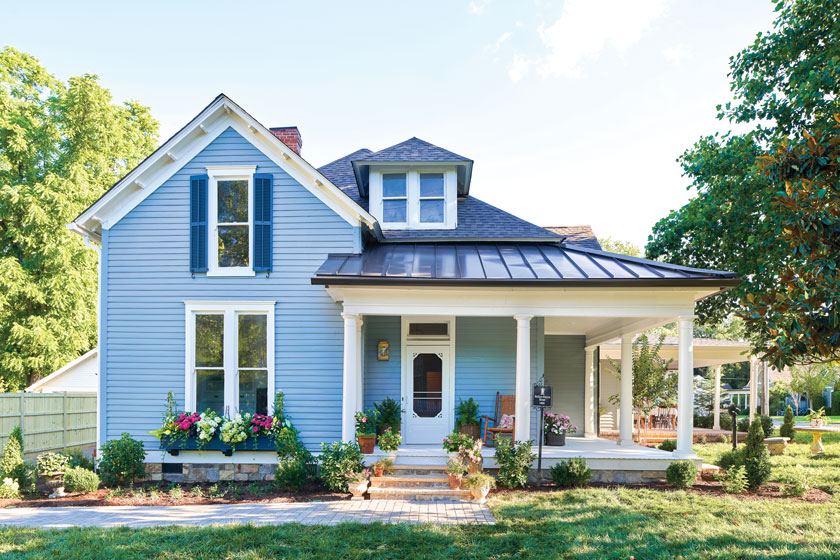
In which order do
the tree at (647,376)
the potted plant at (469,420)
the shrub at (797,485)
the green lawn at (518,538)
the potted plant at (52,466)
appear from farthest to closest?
the tree at (647,376) < the potted plant at (469,420) < the potted plant at (52,466) < the shrub at (797,485) < the green lawn at (518,538)

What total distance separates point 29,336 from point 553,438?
1698cm

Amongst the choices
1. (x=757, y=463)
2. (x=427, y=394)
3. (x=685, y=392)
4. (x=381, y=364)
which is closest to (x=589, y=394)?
(x=685, y=392)

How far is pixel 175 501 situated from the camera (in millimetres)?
8719

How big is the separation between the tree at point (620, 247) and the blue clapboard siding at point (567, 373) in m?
29.8

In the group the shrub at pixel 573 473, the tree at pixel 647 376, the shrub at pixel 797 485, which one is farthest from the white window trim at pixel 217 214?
the tree at pixel 647 376

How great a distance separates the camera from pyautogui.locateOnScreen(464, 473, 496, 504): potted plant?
8.34 meters

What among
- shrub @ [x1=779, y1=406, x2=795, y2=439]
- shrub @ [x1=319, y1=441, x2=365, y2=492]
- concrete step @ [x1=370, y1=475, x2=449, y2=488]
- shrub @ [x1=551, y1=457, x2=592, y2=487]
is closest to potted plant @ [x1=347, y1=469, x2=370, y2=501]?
shrub @ [x1=319, y1=441, x2=365, y2=492]

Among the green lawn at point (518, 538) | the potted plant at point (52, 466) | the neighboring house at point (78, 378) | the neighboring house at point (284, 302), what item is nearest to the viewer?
the green lawn at point (518, 538)

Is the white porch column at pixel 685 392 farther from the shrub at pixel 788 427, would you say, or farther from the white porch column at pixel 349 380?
the shrub at pixel 788 427

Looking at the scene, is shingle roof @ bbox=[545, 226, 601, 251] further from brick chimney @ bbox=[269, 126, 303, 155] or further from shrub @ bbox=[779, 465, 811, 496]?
brick chimney @ bbox=[269, 126, 303, 155]

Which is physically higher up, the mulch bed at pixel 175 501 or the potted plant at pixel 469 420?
the potted plant at pixel 469 420

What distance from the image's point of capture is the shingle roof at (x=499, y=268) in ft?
30.0

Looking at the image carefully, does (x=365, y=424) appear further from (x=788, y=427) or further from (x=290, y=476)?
(x=788, y=427)

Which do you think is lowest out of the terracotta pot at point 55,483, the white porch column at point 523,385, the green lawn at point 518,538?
the terracotta pot at point 55,483
